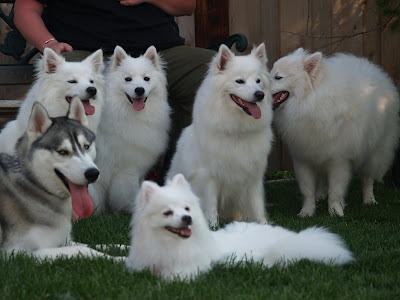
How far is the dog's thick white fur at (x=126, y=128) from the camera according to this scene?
5539 millimetres

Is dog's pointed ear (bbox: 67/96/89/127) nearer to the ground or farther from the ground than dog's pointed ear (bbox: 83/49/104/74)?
farther from the ground

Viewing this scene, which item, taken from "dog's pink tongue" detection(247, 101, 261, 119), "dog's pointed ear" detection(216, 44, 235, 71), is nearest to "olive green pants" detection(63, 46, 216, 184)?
"dog's pointed ear" detection(216, 44, 235, 71)

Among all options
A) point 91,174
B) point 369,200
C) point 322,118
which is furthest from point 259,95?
point 369,200

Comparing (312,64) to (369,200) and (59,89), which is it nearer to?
(369,200)

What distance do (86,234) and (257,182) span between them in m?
1.47

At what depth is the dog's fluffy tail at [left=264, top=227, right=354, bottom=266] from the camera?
142 inches

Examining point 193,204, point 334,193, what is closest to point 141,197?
point 193,204

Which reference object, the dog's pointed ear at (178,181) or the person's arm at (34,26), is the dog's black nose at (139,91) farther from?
the dog's pointed ear at (178,181)

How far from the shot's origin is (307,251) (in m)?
3.62

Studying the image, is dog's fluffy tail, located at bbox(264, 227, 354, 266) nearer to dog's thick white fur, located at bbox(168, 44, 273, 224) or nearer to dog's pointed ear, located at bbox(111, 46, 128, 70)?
dog's thick white fur, located at bbox(168, 44, 273, 224)

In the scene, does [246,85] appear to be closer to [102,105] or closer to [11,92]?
[102,105]

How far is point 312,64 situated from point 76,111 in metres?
2.43

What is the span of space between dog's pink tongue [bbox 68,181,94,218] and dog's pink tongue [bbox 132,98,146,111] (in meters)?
1.97

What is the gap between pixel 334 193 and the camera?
553 cm
